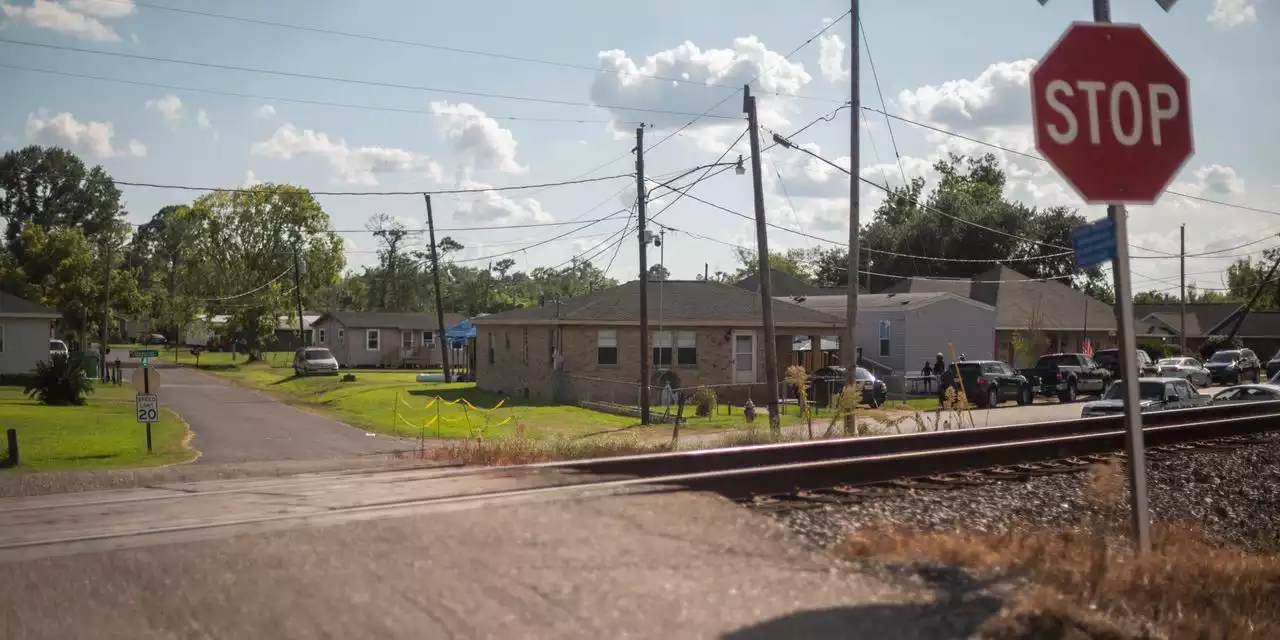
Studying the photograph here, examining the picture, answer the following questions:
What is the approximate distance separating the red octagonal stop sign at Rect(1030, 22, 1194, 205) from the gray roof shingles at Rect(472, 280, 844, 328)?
3162 cm

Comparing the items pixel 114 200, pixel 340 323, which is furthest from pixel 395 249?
pixel 340 323

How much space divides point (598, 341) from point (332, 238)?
2076 inches

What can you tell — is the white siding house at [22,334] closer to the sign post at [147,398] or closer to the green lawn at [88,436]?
the green lawn at [88,436]

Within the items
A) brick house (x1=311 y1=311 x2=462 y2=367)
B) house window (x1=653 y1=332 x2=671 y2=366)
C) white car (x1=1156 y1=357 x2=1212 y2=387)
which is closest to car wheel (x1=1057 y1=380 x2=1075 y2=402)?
white car (x1=1156 y1=357 x2=1212 y2=387)

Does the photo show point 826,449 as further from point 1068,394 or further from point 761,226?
point 1068,394

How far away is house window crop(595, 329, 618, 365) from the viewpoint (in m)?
40.2

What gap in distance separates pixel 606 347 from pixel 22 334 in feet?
88.9

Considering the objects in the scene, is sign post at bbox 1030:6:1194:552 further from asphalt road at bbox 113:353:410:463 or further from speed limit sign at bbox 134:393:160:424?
speed limit sign at bbox 134:393:160:424

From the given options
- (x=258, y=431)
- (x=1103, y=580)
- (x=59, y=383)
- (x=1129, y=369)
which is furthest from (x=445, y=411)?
(x=1103, y=580)

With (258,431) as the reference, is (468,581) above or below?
above

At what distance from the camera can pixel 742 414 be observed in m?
34.5

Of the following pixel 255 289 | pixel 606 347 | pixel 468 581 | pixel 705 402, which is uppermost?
pixel 255 289

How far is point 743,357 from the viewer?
137ft

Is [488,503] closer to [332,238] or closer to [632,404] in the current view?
[632,404]
